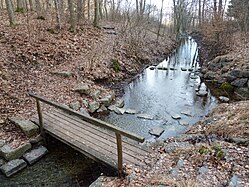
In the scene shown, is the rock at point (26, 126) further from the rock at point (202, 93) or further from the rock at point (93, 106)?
the rock at point (202, 93)

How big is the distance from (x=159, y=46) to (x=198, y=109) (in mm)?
13864

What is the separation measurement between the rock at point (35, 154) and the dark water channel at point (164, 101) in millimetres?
2699

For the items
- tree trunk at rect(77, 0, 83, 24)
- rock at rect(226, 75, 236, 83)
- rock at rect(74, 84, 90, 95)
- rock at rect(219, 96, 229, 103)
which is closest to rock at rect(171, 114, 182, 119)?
rock at rect(219, 96, 229, 103)

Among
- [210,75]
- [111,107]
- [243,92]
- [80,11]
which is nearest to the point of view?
[111,107]

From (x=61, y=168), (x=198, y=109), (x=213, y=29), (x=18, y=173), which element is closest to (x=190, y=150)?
(x=61, y=168)

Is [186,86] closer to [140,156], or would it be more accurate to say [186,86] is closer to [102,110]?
[102,110]

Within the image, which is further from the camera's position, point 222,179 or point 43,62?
point 43,62

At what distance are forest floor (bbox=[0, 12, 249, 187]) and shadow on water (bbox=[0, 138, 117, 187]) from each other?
0.85 m

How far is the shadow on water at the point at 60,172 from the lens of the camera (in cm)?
483

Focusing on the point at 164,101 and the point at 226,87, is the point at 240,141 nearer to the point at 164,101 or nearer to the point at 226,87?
the point at 164,101

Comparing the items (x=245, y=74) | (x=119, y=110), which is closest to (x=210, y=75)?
(x=245, y=74)

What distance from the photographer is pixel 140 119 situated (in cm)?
813

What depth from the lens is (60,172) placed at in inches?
203

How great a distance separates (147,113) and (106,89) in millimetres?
2424
